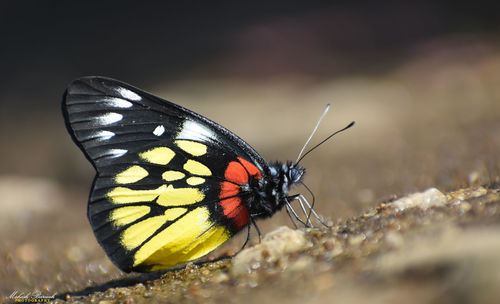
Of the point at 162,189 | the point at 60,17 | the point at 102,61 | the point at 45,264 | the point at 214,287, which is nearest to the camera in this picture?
the point at 214,287

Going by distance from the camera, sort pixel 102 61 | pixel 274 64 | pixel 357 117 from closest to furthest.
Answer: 1. pixel 357 117
2. pixel 274 64
3. pixel 102 61

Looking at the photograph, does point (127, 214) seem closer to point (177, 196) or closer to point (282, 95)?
point (177, 196)

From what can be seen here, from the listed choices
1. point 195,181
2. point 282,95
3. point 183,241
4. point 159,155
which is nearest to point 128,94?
point 159,155

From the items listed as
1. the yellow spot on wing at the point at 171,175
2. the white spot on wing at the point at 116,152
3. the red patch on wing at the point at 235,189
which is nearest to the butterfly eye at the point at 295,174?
the red patch on wing at the point at 235,189

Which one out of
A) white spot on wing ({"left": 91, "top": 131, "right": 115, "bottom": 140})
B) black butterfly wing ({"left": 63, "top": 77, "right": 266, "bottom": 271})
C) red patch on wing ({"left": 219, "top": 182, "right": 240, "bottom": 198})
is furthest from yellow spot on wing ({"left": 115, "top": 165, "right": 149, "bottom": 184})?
red patch on wing ({"left": 219, "top": 182, "right": 240, "bottom": 198})

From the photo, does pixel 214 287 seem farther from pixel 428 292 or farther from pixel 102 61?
pixel 102 61

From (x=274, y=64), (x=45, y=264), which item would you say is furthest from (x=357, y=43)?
(x=45, y=264)
